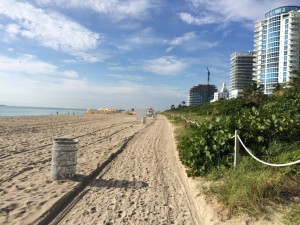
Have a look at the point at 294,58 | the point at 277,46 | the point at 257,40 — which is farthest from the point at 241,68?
the point at 294,58

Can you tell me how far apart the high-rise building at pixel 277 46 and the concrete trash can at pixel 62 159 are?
90590 millimetres

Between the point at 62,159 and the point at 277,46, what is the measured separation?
105364 mm

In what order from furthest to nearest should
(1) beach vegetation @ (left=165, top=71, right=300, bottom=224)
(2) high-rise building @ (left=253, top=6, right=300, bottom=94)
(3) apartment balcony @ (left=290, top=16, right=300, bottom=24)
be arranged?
(3) apartment balcony @ (left=290, top=16, right=300, bottom=24) → (2) high-rise building @ (left=253, top=6, right=300, bottom=94) → (1) beach vegetation @ (left=165, top=71, right=300, bottom=224)

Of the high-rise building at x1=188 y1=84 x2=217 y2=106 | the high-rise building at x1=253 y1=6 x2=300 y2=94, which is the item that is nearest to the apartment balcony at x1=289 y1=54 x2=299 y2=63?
the high-rise building at x1=253 y1=6 x2=300 y2=94

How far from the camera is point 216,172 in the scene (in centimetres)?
725

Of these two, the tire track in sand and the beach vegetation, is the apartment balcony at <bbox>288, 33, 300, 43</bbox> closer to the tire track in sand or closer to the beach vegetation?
the beach vegetation

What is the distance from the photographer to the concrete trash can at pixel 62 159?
7.32 metres

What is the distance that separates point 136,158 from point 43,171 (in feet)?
11.8

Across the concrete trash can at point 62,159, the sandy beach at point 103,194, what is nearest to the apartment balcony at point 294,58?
the sandy beach at point 103,194

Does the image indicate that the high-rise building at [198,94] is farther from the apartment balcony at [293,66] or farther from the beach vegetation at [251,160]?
the beach vegetation at [251,160]

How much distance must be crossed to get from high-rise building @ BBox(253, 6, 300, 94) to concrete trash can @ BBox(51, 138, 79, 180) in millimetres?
90590

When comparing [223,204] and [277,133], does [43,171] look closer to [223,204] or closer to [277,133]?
[223,204]

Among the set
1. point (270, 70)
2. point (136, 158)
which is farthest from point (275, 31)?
point (136, 158)

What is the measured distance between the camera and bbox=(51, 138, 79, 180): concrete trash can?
7324 mm
